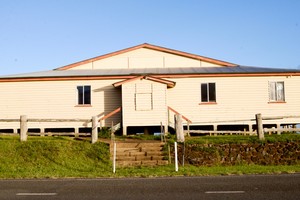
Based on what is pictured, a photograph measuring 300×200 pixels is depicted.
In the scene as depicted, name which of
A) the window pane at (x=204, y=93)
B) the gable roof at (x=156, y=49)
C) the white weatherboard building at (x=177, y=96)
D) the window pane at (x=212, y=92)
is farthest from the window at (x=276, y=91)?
the gable roof at (x=156, y=49)

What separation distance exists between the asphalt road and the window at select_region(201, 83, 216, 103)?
1327 cm

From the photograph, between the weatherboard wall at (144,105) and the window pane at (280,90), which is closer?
the weatherboard wall at (144,105)

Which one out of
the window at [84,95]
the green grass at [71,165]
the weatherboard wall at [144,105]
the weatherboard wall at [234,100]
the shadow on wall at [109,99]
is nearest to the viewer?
the green grass at [71,165]

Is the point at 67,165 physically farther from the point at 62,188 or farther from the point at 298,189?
the point at 298,189

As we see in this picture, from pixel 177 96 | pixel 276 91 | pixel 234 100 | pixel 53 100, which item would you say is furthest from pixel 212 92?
pixel 53 100

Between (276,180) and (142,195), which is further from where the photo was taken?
(276,180)

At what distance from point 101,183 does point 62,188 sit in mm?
1343

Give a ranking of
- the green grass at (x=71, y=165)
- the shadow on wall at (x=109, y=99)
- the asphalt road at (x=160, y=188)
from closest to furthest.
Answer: the asphalt road at (x=160, y=188)
the green grass at (x=71, y=165)
the shadow on wall at (x=109, y=99)

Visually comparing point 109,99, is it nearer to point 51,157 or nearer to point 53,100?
point 53,100

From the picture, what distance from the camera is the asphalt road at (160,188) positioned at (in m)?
8.54

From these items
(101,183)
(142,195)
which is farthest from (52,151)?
(142,195)

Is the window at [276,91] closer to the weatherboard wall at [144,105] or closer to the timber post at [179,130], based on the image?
the weatherboard wall at [144,105]

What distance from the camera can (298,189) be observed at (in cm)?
916

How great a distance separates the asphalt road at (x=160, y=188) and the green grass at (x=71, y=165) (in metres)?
1.46
